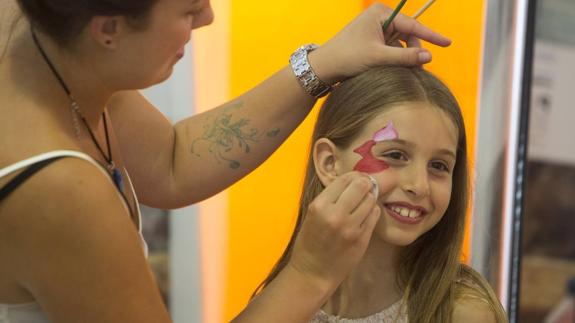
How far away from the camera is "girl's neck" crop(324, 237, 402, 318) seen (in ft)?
4.87

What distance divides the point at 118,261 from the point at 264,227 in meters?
1.01

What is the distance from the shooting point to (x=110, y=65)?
1.14 meters

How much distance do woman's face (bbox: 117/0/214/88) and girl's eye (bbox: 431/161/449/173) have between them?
501 mm

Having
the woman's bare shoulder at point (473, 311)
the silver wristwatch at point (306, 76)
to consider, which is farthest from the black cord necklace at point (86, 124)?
the woman's bare shoulder at point (473, 311)

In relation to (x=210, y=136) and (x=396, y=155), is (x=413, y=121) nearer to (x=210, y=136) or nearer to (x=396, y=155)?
(x=396, y=155)

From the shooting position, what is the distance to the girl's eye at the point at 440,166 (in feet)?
4.57

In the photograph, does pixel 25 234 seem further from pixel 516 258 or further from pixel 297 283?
pixel 516 258

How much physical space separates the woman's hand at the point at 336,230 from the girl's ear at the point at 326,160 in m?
0.21

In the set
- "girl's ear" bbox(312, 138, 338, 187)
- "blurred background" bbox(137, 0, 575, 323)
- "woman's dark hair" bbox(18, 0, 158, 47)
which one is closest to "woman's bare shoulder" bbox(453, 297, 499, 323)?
"girl's ear" bbox(312, 138, 338, 187)

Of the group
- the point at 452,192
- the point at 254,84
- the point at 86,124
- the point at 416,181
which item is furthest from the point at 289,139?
the point at 86,124

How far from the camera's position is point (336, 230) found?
1.18 metres

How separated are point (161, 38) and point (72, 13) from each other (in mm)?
127

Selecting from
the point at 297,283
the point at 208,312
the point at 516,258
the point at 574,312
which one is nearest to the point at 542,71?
the point at 574,312

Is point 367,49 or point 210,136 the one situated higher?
point 367,49
